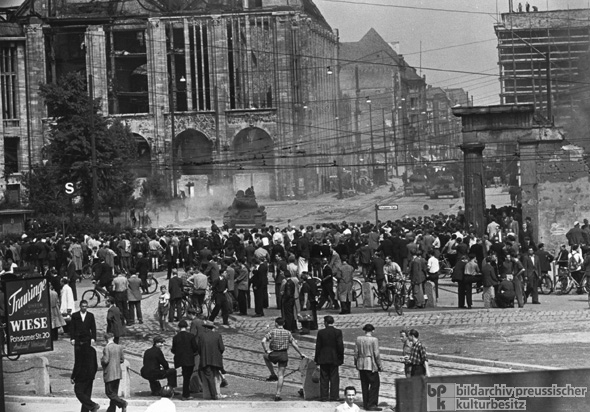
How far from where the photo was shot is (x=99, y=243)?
4244 centimetres

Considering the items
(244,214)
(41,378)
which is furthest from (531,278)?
(244,214)

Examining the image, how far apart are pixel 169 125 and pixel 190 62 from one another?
13.7 feet

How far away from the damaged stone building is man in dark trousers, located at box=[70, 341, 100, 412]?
62.7 m

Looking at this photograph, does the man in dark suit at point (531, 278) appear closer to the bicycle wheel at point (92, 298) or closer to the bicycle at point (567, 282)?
the bicycle at point (567, 282)

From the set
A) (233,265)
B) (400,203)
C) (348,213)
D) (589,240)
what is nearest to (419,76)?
(400,203)

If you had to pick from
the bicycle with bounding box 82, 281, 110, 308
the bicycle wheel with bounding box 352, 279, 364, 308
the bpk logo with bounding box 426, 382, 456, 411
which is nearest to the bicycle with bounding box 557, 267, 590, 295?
the bicycle wheel with bounding box 352, 279, 364, 308

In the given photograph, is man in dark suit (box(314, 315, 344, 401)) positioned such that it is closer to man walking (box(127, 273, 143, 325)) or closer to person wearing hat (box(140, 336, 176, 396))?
person wearing hat (box(140, 336, 176, 396))

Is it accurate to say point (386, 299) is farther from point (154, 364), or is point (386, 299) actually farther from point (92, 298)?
point (154, 364)

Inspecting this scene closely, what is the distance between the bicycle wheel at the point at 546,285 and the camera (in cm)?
3134

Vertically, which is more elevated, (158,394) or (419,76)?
(419,76)

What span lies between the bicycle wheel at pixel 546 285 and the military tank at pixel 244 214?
32.8m

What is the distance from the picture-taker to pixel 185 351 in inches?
742

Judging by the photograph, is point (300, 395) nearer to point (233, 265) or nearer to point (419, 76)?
point (233, 265)

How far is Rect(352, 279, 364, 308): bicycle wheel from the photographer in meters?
30.1
